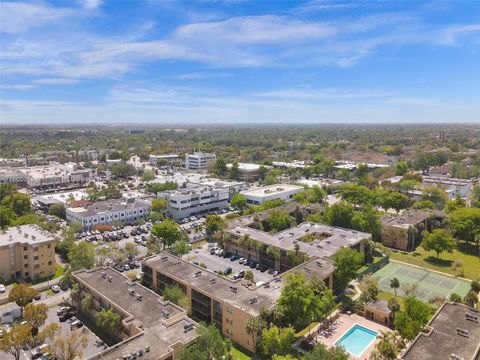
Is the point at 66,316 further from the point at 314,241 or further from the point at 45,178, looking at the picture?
the point at 45,178

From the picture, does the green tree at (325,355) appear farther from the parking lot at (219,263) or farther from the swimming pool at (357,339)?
the parking lot at (219,263)

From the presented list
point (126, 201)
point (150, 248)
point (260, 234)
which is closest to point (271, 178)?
point (126, 201)

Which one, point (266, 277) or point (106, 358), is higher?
point (106, 358)

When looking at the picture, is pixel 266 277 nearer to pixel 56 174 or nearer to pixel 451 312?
pixel 451 312

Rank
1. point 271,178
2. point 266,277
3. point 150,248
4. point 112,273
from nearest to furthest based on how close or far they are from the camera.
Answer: point 112,273
point 266,277
point 150,248
point 271,178

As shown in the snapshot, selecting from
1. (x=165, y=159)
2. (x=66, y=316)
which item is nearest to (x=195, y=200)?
(x=66, y=316)

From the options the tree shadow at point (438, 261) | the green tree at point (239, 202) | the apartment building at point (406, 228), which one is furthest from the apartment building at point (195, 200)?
the tree shadow at point (438, 261)
